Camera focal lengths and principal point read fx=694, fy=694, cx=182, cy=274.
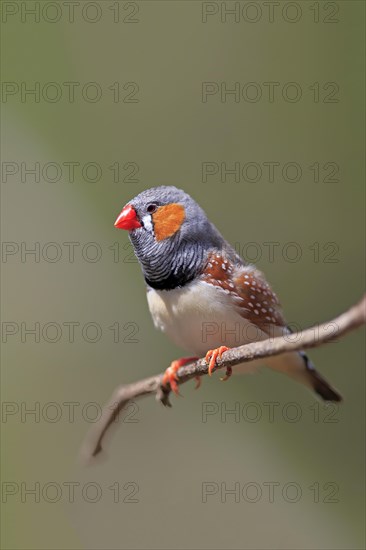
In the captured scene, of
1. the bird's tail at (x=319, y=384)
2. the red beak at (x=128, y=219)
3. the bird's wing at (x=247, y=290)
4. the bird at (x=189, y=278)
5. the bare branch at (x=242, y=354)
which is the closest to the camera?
the bare branch at (x=242, y=354)

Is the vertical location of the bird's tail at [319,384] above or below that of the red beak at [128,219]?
below

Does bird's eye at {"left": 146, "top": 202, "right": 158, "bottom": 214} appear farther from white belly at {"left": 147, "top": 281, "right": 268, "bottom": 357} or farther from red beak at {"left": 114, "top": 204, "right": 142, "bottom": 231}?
white belly at {"left": 147, "top": 281, "right": 268, "bottom": 357}

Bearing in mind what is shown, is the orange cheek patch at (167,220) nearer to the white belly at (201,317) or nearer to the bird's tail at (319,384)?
the white belly at (201,317)

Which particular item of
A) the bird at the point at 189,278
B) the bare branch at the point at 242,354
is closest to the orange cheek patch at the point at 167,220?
the bird at the point at 189,278

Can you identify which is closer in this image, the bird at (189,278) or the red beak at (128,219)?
the red beak at (128,219)

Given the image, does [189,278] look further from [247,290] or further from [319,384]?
[319,384]

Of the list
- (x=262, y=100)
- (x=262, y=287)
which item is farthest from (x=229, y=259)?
(x=262, y=100)

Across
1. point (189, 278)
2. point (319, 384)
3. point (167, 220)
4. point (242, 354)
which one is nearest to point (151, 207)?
point (167, 220)

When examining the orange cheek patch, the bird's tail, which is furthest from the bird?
the bird's tail

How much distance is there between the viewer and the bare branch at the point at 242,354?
154 centimetres

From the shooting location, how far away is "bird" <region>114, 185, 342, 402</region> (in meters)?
2.97

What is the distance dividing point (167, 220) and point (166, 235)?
6cm

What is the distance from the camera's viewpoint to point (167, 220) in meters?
2.98

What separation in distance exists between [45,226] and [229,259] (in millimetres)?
2641
